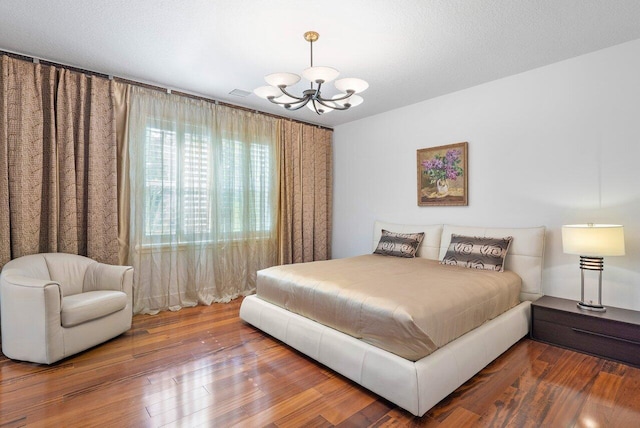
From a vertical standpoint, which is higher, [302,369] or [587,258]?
[587,258]

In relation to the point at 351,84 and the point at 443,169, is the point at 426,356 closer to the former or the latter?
the point at 351,84

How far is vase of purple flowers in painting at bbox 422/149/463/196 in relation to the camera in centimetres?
393

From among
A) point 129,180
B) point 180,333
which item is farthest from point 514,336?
point 129,180

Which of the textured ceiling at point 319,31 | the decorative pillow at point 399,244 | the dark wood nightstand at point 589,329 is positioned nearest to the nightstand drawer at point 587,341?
the dark wood nightstand at point 589,329

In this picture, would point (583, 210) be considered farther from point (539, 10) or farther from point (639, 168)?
point (539, 10)

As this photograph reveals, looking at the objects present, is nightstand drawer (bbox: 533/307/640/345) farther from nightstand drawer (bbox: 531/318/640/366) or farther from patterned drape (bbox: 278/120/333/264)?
patterned drape (bbox: 278/120/333/264)

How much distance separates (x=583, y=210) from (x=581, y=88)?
1.15 metres

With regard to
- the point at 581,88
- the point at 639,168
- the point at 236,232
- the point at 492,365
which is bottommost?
the point at 492,365

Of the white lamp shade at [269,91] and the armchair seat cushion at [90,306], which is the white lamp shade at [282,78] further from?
the armchair seat cushion at [90,306]

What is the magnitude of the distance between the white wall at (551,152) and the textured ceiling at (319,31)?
248mm

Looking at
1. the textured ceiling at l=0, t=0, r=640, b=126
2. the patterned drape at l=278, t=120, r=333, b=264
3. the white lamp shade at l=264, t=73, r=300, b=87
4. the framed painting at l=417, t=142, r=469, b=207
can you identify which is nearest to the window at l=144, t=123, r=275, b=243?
the patterned drape at l=278, t=120, r=333, b=264

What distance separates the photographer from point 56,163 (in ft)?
9.90

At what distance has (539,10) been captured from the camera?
2311mm

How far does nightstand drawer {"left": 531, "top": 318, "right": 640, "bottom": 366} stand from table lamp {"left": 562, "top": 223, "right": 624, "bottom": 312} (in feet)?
0.81
